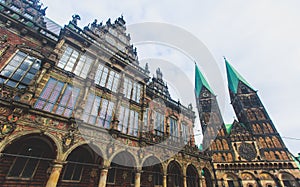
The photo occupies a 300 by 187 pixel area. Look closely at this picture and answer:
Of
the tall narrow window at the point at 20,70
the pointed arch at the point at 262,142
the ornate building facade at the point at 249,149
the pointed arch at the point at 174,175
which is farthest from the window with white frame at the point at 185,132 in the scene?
the tall narrow window at the point at 20,70

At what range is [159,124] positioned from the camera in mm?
16781

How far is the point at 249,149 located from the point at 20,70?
109ft

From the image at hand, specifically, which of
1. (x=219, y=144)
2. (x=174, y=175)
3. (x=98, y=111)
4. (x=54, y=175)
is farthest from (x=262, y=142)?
(x=54, y=175)

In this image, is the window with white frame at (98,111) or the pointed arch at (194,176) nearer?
the window with white frame at (98,111)

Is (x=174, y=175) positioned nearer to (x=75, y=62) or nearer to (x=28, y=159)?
(x=28, y=159)

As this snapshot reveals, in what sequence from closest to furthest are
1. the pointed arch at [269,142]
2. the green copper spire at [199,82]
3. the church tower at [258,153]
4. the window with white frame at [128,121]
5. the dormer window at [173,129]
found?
the window with white frame at [128,121], the dormer window at [173,129], the church tower at [258,153], the pointed arch at [269,142], the green copper spire at [199,82]

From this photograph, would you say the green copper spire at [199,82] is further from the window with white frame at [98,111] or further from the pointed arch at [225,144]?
the window with white frame at [98,111]

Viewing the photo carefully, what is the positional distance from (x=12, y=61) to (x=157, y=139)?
41.0 ft

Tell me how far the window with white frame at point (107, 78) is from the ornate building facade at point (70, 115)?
10 centimetres

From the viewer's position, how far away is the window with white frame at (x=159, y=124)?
52.6 feet

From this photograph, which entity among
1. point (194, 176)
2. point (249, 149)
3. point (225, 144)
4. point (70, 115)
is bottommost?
point (194, 176)

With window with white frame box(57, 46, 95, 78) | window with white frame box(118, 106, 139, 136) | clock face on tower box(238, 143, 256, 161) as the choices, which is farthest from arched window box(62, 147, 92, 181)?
clock face on tower box(238, 143, 256, 161)

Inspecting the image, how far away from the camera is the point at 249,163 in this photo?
23.6 m

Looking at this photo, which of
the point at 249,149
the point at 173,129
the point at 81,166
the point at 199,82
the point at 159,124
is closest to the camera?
the point at 81,166
